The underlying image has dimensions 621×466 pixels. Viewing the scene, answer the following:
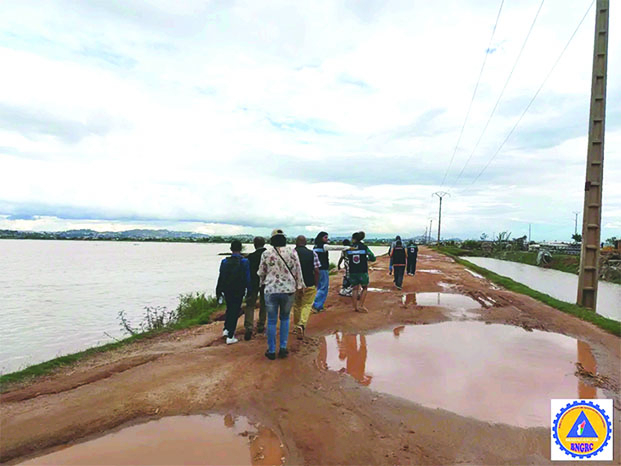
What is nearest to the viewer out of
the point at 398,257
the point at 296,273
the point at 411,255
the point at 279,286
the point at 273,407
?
the point at 273,407

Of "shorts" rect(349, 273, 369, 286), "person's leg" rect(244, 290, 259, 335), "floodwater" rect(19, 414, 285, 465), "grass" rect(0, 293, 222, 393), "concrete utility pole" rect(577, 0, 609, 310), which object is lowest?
"grass" rect(0, 293, 222, 393)

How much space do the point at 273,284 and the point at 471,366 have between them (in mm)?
3350

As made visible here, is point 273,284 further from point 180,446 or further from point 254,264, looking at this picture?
point 180,446

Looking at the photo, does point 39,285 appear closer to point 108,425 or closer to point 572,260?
point 108,425

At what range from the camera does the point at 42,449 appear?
4.01m

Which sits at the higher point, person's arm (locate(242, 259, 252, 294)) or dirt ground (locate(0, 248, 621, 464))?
person's arm (locate(242, 259, 252, 294))

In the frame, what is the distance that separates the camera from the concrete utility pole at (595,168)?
1295 cm

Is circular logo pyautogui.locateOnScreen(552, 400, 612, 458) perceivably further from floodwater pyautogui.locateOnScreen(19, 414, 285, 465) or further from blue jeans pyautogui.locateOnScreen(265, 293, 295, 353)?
blue jeans pyautogui.locateOnScreen(265, 293, 295, 353)

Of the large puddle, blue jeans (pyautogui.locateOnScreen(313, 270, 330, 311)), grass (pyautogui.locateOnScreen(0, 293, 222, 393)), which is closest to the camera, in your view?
the large puddle

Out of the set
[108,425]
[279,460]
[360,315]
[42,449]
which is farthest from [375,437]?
[360,315]

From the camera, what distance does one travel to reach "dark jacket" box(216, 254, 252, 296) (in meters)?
7.54

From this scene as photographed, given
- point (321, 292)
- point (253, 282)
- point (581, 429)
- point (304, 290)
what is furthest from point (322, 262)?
point (581, 429)

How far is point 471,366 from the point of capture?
654 cm

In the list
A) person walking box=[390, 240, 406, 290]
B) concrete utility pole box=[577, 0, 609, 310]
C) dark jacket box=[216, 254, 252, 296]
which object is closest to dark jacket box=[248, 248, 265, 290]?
dark jacket box=[216, 254, 252, 296]
